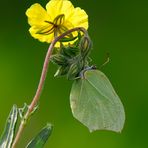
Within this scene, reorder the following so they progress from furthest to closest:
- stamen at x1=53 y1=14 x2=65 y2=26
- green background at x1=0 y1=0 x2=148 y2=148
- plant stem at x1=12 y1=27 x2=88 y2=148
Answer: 1. green background at x1=0 y1=0 x2=148 y2=148
2. stamen at x1=53 y1=14 x2=65 y2=26
3. plant stem at x1=12 y1=27 x2=88 y2=148

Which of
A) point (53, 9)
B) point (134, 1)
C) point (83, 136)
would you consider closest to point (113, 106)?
point (53, 9)

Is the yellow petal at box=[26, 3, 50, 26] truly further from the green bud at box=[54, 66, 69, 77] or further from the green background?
the green background

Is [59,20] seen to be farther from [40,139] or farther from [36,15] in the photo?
[40,139]

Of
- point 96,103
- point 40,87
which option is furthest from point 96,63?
point 40,87

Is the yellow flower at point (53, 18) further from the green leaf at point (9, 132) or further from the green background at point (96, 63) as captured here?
the green background at point (96, 63)

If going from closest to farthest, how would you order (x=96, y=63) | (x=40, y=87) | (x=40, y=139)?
(x=40, y=87) → (x=40, y=139) → (x=96, y=63)

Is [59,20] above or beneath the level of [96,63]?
above

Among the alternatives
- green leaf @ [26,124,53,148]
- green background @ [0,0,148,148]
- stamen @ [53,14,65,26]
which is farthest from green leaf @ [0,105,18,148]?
green background @ [0,0,148,148]

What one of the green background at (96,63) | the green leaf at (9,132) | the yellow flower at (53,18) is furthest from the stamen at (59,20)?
the green background at (96,63)
